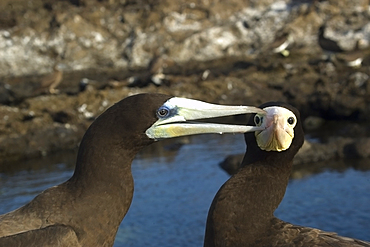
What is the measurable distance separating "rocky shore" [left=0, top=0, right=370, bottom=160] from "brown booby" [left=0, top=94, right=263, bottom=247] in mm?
12404

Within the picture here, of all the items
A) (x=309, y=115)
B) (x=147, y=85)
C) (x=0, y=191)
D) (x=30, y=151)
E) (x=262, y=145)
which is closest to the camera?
(x=262, y=145)

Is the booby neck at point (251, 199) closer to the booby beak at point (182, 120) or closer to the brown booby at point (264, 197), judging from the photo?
the brown booby at point (264, 197)

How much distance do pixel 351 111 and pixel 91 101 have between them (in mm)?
6293

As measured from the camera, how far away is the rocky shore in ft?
57.4

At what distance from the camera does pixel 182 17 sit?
91.9 ft

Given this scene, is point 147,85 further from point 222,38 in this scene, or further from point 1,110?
point 222,38

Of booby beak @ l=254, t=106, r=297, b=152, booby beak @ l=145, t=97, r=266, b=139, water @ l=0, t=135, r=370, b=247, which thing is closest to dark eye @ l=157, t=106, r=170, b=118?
booby beak @ l=145, t=97, r=266, b=139

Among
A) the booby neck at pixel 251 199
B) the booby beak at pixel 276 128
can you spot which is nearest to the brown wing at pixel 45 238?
the booby neck at pixel 251 199

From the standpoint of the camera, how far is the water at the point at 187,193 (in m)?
8.62

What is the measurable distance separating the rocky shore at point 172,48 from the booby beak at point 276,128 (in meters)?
11.7

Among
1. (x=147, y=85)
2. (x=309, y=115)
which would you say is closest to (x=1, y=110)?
(x=147, y=85)

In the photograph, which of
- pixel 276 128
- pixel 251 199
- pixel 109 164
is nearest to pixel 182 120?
pixel 109 164

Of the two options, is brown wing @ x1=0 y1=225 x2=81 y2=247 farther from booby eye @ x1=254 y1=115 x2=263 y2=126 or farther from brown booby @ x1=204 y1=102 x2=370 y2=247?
booby eye @ x1=254 y1=115 x2=263 y2=126

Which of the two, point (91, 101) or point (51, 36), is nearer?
point (91, 101)
